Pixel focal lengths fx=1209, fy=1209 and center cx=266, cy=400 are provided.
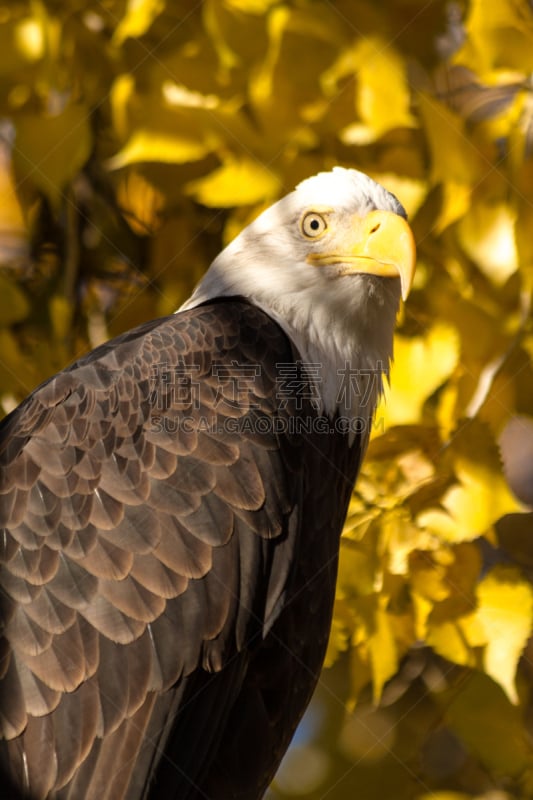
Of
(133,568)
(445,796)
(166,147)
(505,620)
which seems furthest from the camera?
(166,147)

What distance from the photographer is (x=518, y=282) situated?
219cm

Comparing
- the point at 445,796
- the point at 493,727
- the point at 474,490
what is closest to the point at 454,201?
the point at 474,490

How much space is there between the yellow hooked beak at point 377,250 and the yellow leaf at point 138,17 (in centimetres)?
56

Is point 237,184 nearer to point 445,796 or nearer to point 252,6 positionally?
point 252,6

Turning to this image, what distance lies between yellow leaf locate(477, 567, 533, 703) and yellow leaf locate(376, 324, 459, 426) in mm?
338

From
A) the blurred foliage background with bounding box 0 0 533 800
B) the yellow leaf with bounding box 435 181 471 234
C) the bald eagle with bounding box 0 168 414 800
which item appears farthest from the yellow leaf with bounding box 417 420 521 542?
the yellow leaf with bounding box 435 181 471 234

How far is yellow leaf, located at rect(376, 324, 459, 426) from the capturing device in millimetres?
2207

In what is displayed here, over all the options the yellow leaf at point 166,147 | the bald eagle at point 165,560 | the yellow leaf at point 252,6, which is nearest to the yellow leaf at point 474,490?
the bald eagle at point 165,560

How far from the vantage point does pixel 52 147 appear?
2459mm

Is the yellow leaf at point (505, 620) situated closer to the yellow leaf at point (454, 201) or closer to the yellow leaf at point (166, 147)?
the yellow leaf at point (454, 201)

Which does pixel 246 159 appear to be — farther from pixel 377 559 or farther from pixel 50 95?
pixel 377 559

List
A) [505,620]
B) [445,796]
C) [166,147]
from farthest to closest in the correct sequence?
1. [166,147]
2. [445,796]
3. [505,620]

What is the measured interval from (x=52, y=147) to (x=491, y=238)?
0.91 meters

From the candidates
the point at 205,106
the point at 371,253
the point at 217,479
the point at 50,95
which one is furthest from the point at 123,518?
the point at 50,95
